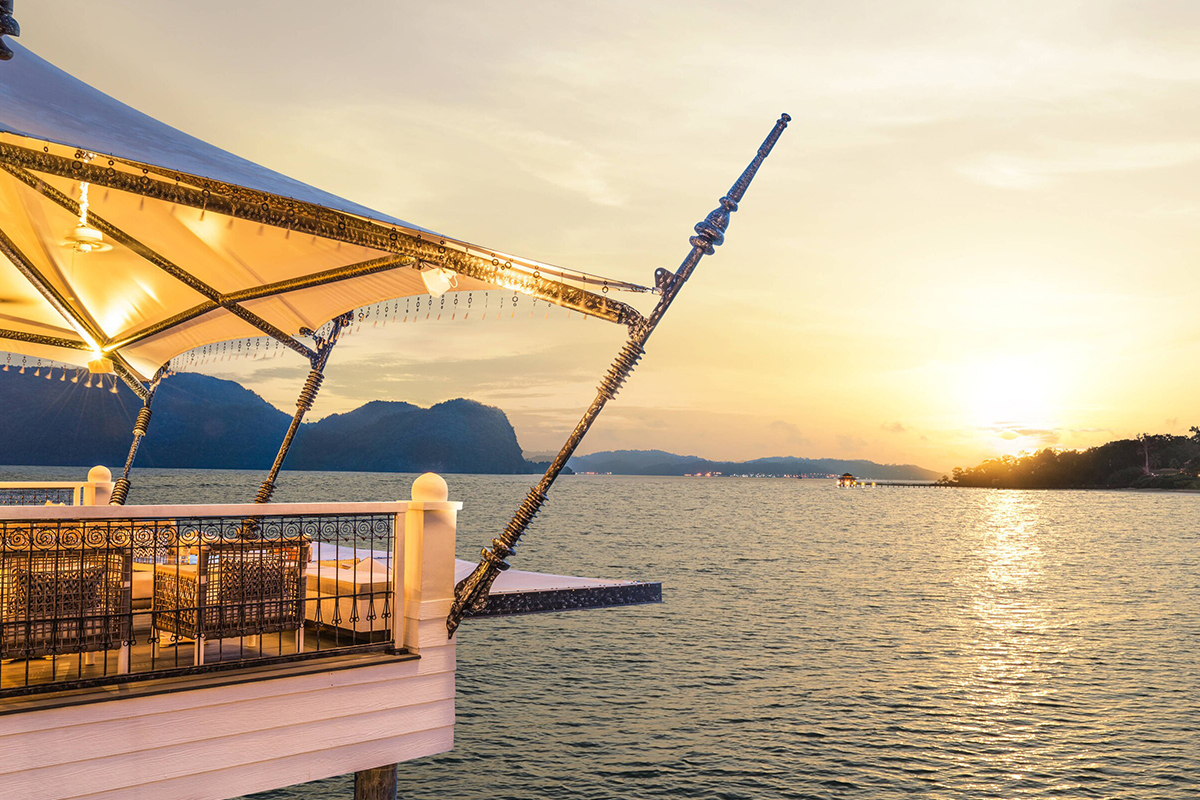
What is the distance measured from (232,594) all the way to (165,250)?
5.51m

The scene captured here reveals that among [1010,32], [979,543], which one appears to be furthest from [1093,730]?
[979,543]

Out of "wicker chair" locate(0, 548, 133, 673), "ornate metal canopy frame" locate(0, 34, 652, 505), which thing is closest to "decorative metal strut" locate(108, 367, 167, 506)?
"ornate metal canopy frame" locate(0, 34, 652, 505)

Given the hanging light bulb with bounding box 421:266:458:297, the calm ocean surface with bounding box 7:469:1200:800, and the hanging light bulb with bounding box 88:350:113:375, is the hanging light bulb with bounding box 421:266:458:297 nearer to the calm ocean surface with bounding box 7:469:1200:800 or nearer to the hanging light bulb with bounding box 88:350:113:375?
the hanging light bulb with bounding box 88:350:113:375

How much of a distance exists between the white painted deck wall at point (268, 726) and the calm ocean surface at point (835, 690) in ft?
22.5

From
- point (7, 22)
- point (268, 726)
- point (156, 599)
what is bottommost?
point (268, 726)

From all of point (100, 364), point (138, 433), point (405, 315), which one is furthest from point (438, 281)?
point (138, 433)

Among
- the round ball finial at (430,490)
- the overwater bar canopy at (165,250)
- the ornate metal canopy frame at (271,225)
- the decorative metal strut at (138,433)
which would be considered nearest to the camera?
the ornate metal canopy frame at (271,225)

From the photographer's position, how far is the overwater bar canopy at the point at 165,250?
6.78m

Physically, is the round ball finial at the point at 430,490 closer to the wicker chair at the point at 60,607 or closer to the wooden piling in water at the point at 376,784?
the wicker chair at the point at 60,607

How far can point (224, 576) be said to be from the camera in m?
6.69

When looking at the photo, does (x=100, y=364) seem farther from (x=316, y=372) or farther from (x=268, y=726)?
(x=268, y=726)

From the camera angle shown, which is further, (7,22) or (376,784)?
(376,784)

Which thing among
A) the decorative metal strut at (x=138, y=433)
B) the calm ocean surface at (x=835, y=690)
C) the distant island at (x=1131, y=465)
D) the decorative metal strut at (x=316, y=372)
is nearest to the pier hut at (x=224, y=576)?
the decorative metal strut at (x=316, y=372)

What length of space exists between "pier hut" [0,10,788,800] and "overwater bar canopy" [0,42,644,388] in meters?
0.03
